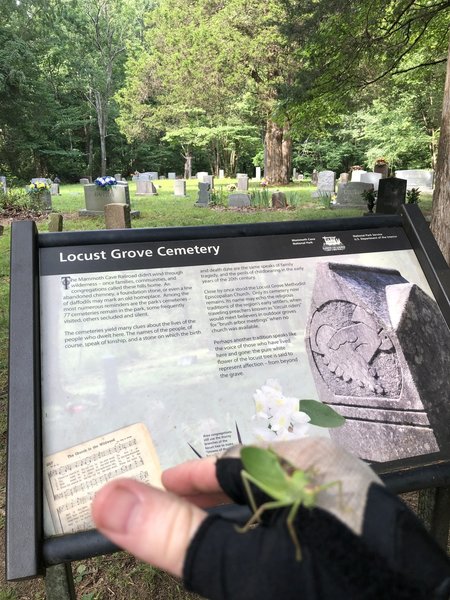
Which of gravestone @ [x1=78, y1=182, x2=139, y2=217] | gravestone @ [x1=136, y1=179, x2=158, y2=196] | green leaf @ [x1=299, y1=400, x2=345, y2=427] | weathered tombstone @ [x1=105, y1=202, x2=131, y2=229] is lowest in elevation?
gravestone @ [x1=136, y1=179, x2=158, y2=196]

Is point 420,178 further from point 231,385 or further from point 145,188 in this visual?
point 231,385

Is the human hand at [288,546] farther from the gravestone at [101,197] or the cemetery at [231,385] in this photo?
the gravestone at [101,197]

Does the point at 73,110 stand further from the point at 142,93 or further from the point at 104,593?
the point at 104,593

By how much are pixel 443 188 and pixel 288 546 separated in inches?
171

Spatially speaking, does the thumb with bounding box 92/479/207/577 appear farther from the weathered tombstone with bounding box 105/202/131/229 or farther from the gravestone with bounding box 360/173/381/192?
the gravestone with bounding box 360/173/381/192

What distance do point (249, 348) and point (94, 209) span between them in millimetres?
11927

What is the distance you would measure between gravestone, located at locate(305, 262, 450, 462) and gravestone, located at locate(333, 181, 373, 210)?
13.1m

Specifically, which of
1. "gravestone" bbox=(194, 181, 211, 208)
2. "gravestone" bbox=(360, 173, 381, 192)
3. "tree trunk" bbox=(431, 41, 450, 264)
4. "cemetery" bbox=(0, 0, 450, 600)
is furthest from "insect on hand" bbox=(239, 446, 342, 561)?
"gravestone" bbox=(360, 173, 381, 192)

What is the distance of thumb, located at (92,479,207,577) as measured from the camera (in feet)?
2.12

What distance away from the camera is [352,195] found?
14336 mm

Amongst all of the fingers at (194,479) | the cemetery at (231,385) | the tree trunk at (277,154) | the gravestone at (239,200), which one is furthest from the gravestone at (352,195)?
the fingers at (194,479)

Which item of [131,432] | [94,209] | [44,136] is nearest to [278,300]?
[131,432]

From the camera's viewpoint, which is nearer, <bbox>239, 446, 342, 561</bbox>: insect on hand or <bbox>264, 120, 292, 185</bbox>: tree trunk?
<bbox>239, 446, 342, 561</bbox>: insect on hand

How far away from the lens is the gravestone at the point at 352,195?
14148mm
